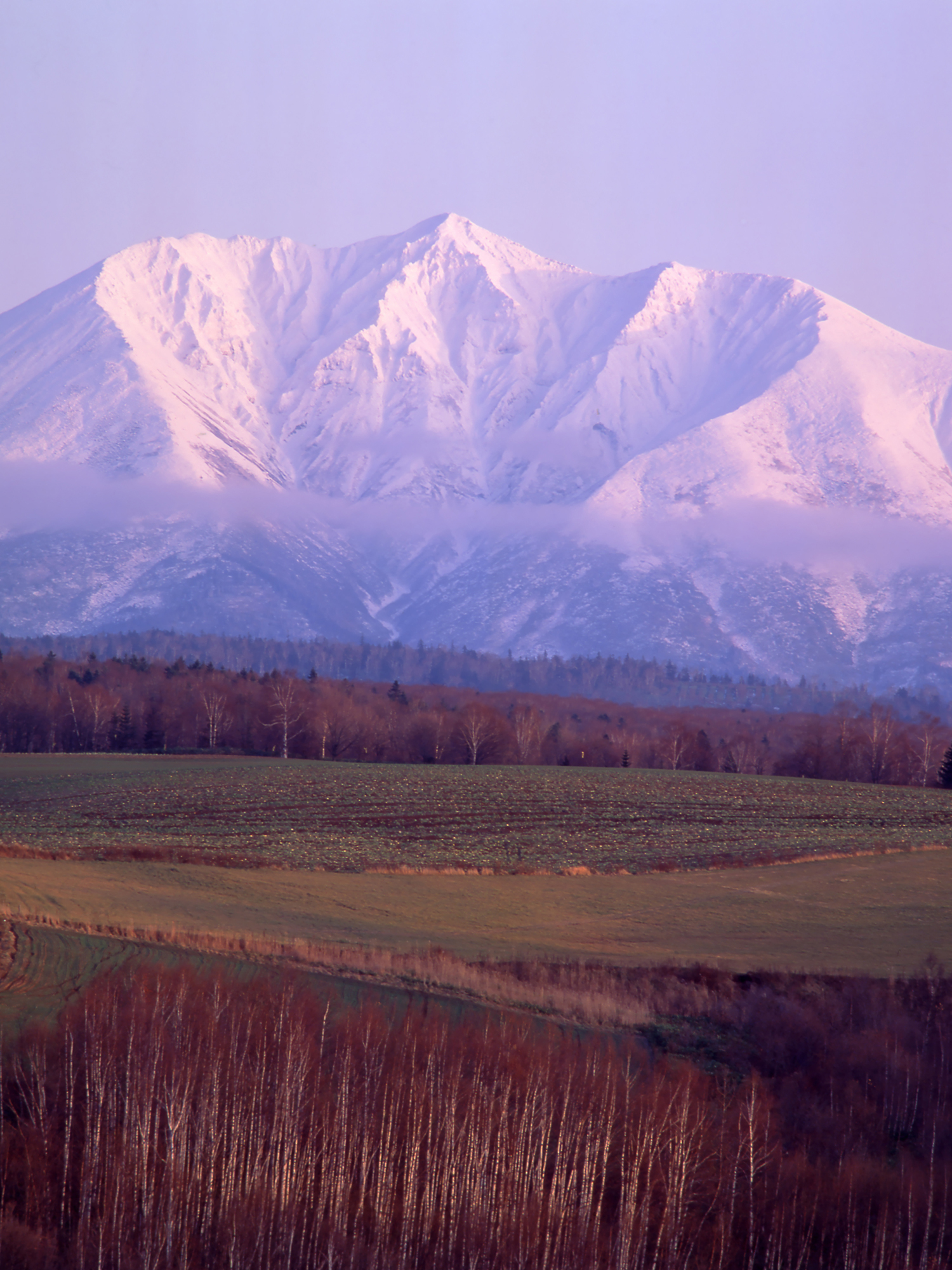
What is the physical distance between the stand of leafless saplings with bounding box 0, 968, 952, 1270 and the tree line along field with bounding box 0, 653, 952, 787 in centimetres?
9593

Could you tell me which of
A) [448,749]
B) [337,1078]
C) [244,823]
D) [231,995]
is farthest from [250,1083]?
[448,749]

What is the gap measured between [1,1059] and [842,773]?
112323mm

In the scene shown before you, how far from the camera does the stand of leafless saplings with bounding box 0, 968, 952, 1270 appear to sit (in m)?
20.2

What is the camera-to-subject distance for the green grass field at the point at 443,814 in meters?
62.5

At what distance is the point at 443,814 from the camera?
7800cm

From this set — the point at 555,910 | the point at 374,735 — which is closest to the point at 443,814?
the point at 555,910

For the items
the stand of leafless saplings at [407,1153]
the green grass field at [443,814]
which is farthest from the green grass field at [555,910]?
the stand of leafless saplings at [407,1153]

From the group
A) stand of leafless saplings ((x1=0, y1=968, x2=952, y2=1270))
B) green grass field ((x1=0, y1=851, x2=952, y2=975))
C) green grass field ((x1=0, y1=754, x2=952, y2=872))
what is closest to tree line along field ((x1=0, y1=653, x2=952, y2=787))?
green grass field ((x1=0, y1=754, x2=952, y2=872))

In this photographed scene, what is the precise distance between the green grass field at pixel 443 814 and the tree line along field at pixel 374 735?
22.6 metres

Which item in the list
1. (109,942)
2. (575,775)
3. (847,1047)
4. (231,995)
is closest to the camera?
(231,995)

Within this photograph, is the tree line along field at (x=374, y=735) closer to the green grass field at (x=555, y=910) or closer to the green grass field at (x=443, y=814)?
the green grass field at (x=443, y=814)

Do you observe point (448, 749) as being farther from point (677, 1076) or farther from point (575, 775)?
point (677, 1076)

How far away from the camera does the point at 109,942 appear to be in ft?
117

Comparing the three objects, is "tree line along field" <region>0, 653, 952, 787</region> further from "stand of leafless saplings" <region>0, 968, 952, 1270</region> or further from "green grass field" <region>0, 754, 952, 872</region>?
"stand of leafless saplings" <region>0, 968, 952, 1270</region>
